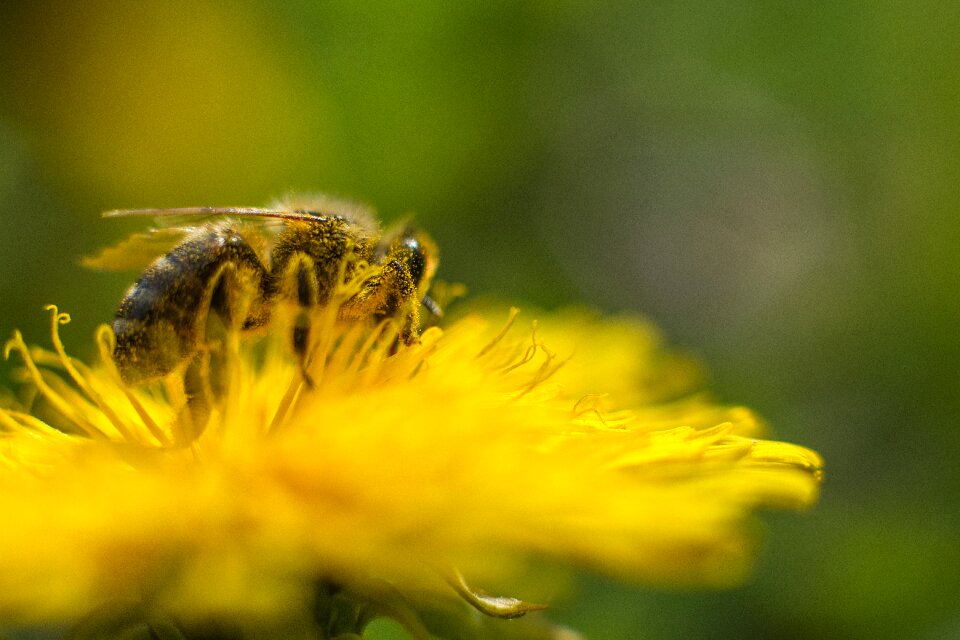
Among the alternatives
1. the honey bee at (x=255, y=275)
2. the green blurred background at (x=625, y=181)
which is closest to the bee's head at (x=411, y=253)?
the honey bee at (x=255, y=275)

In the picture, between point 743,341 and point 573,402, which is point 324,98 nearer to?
point 743,341

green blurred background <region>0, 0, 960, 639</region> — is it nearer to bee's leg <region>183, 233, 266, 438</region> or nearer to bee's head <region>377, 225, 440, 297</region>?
bee's head <region>377, 225, 440, 297</region>

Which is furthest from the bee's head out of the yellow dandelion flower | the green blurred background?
the green blurred background

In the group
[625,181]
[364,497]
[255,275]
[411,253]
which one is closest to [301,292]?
[255,275]

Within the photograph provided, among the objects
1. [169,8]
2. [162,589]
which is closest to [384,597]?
[162,589]

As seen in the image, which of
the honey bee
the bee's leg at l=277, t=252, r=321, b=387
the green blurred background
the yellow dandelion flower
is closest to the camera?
the yellow dandelion flower

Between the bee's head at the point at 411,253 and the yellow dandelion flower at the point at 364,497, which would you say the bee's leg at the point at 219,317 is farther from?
the bee's head at the point at 411,253

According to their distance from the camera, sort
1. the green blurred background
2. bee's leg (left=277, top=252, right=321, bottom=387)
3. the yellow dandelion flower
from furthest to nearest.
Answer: the green blurred background < bee's leg (left=277, top=252, right=321, bottom=387) < the yellow dandelion flower
